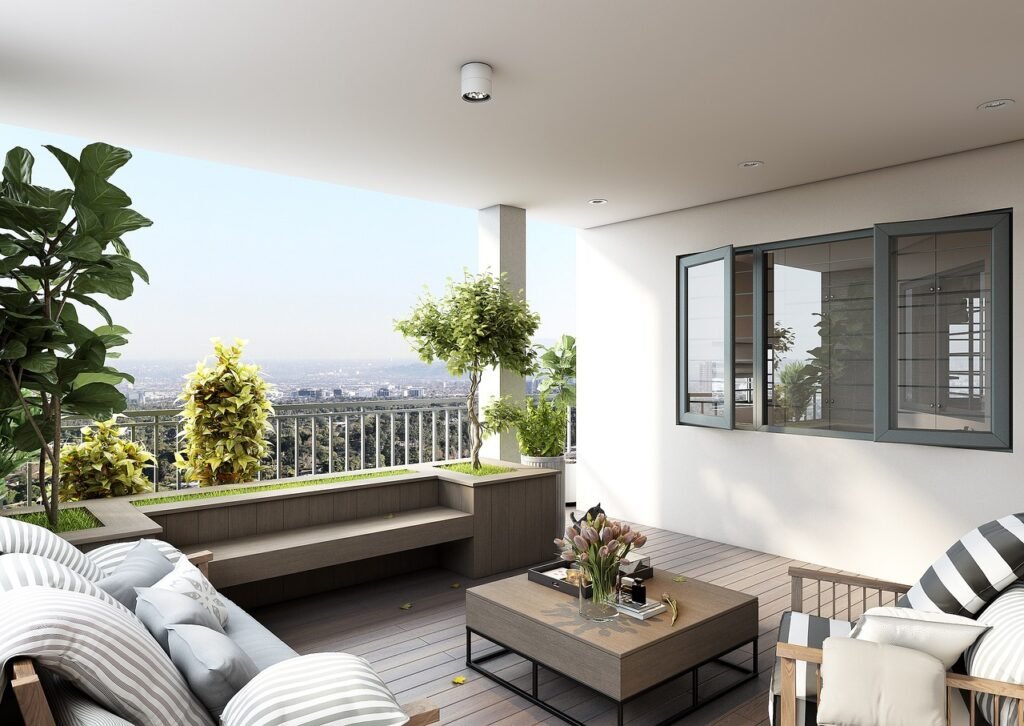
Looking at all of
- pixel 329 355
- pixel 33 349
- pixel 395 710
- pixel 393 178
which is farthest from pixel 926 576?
pixel 329 355

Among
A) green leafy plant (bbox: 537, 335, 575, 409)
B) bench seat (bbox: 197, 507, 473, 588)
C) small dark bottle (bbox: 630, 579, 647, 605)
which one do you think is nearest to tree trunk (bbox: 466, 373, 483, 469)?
bench seat (bbox: 197, 507, 473, 588)

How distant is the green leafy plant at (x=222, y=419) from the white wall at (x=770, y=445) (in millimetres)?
3251

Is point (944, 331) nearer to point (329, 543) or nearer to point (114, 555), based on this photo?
point (329, 543)

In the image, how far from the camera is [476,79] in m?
3.01

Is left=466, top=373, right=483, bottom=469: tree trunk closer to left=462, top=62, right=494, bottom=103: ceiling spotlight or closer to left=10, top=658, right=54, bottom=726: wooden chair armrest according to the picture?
A: left=462, top=62, right=494, bottom=103: ceiling spotlight

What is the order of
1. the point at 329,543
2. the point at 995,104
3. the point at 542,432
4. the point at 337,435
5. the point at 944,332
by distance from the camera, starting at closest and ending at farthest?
1. the point at 995,104
2. the point at 329,543
3. the point at 944,332
4. the point at 337,435
5. the point at 542,432

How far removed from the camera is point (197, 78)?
123 inches

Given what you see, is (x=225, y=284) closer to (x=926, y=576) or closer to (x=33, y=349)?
(x=33, y=349)

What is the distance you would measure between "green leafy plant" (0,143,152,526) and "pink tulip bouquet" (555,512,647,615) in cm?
222

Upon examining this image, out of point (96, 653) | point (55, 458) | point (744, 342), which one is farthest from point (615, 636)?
point (744, 342)

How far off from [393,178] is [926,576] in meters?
3.95

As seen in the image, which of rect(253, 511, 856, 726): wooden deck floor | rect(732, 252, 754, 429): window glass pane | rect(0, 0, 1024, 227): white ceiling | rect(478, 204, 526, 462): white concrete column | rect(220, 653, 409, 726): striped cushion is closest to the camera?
rect(220, 653, 409, 726): striped cushion

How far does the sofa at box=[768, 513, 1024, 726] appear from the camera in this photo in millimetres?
1819

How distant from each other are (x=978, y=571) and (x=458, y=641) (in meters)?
2.36
